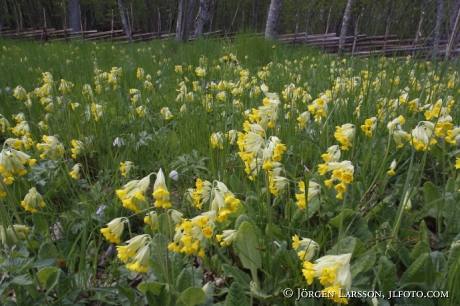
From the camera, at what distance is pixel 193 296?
4.33 feet

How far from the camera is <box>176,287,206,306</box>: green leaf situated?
1.30 m

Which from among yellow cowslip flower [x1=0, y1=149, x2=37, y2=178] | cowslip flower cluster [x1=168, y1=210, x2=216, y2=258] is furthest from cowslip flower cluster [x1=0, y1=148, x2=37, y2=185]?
cowslip flower cluster [x1=168, y1=210, x2=216, y2=258]

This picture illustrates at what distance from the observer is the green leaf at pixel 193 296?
4.27 feet

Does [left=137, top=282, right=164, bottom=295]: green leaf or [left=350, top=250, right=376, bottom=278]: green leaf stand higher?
[left=350, top=250, right=376, bottom=278]: green leaf

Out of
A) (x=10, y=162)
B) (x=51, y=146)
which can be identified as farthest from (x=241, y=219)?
(x=51, y=146)

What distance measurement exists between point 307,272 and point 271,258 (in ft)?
1.49

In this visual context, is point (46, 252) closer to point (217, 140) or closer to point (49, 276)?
point (49, 276)

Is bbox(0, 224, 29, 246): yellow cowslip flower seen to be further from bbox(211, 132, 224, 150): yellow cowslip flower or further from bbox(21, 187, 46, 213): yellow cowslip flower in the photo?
bbox(211, 132, 224, 150): yellow cowslip flower

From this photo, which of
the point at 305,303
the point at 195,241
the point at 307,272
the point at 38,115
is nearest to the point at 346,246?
the point at 305,303

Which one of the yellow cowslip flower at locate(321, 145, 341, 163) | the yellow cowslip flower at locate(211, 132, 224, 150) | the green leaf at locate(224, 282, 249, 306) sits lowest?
the green leaf at locate(224, 282, 249, 306)

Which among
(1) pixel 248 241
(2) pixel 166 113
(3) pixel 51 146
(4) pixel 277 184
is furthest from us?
(2) pixel 166 113

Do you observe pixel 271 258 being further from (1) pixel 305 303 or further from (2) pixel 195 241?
(2) pixel 195 241

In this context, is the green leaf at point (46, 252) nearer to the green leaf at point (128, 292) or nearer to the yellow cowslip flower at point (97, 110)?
the green leaf at point (128, 292)

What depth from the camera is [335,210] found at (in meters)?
1.81
